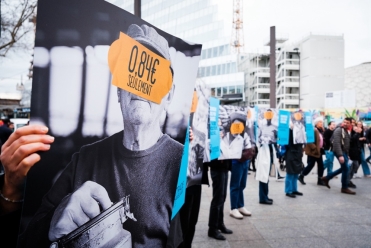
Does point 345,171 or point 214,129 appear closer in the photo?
point 214,129

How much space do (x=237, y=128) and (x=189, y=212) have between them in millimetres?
2257

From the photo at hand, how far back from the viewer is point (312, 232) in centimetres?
481

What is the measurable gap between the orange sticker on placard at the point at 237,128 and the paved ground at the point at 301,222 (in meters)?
1.63

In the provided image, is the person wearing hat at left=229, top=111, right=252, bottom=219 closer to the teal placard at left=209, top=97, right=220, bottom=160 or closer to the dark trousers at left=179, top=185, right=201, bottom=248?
the teal placard at left=209, top=97, right=220, bottom=160

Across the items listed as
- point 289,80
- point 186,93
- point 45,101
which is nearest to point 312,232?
point 186,93

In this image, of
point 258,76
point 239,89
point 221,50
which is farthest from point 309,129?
point 258,76

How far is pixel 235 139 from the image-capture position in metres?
5.01

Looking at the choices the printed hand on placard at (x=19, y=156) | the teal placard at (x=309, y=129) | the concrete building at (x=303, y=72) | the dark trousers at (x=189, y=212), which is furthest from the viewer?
the concrete building at (x=303, y=72)

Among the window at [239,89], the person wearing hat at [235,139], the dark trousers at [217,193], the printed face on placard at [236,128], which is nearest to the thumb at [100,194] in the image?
the dark trousers at [217,193]

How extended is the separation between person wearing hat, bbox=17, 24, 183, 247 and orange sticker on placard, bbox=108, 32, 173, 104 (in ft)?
0.09

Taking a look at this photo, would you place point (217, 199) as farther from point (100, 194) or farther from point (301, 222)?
point (100, 194)

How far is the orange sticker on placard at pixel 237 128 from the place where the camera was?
200 inches

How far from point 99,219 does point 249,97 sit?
6942cm

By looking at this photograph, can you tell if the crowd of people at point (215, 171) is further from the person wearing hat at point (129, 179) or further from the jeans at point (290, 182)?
the person wearing hat at point (129, 179)
